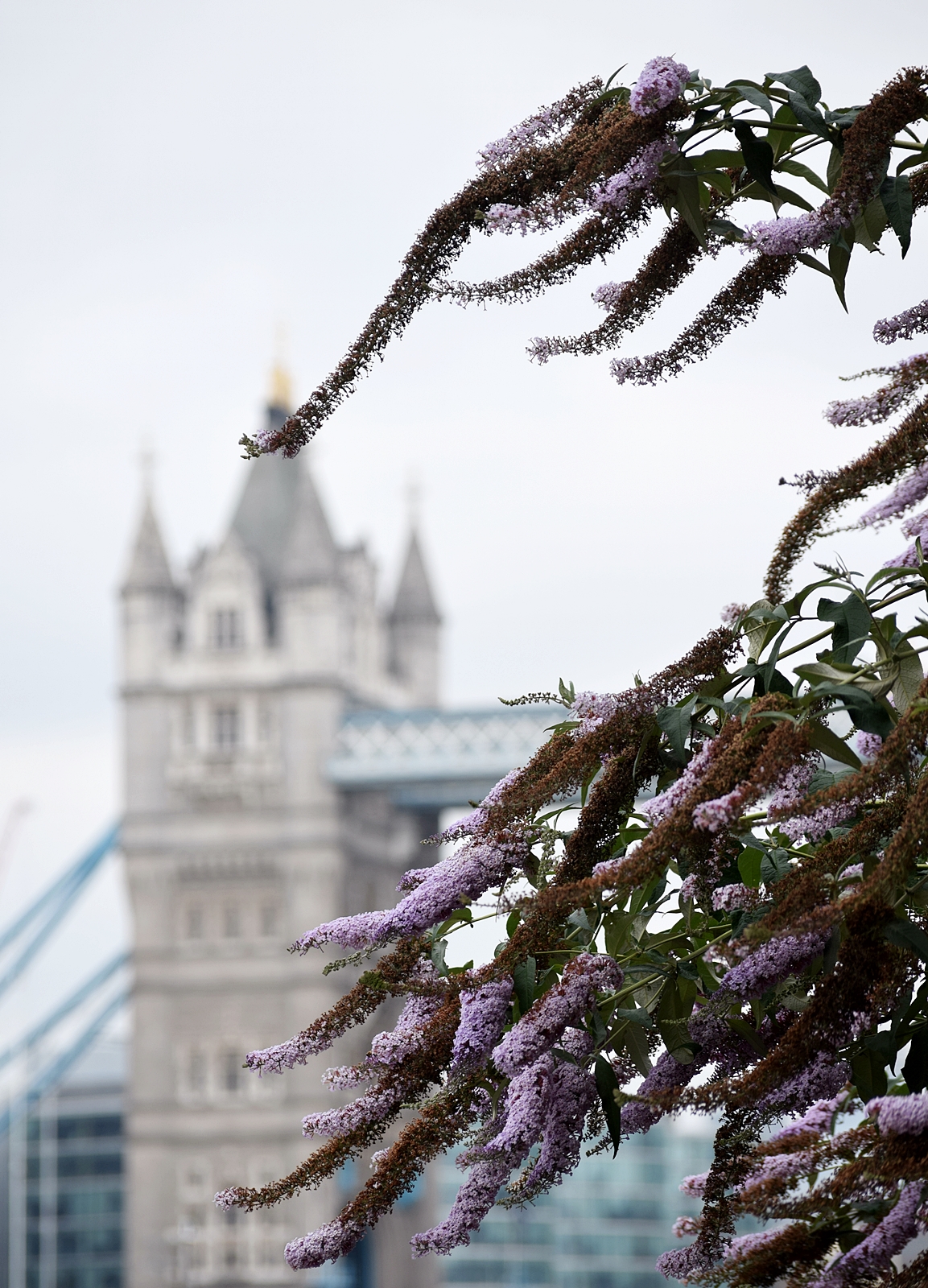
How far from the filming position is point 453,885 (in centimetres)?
259

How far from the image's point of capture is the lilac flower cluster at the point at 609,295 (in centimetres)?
302

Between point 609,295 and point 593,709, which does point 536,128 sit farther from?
point 593,709

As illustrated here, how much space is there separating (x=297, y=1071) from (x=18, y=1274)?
1341 centimetres

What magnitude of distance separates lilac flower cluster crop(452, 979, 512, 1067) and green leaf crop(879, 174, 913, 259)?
1.04 metres

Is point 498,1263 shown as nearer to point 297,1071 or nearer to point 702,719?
point 297,1071

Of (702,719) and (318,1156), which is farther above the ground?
(702,719)

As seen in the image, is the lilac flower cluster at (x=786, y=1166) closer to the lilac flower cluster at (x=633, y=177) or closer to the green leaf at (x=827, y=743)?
the green leaf at (x=827, y=743)

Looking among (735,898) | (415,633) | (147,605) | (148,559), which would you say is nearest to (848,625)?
(735,898)

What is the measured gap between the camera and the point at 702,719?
2760mm

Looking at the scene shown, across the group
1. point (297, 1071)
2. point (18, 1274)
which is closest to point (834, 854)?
point (297, 1071)

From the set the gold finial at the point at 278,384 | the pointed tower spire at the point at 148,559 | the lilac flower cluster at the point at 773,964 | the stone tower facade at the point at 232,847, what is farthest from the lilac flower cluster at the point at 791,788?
the gold finial at the point at 278,384

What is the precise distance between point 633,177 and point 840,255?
0.32 m

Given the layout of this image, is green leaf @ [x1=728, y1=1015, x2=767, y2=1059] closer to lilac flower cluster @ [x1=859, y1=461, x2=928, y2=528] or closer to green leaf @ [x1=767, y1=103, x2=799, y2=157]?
lilac flower cluster @ [x1=859, y1=461, x2=928, y2=528]

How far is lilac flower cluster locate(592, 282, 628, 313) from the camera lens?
302 cm
